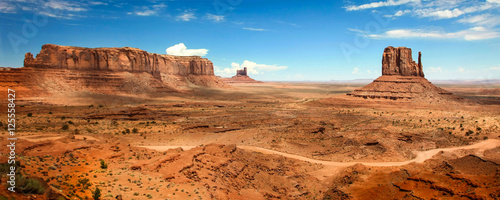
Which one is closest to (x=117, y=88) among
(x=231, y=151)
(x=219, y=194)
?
(x=231, y=151)

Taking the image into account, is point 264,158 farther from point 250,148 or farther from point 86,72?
point 86,72

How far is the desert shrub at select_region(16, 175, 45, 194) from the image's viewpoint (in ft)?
26.8

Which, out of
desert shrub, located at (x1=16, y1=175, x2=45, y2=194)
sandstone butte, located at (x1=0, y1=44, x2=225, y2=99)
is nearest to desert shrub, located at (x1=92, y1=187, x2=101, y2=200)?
desert shrub, located at (x1=16, y1=175, x2=45, y2=194)

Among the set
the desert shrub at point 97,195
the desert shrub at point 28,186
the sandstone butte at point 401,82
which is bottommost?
the desert shrub at point 97,195

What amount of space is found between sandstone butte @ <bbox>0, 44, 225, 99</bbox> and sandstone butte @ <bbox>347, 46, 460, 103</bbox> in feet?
189

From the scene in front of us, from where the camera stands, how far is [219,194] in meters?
Result: 13.2

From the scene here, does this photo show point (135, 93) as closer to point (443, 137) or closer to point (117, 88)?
point (117, 88)

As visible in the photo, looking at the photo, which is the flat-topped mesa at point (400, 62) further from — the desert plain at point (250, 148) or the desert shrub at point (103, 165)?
the desert shrub at point (103, 165)

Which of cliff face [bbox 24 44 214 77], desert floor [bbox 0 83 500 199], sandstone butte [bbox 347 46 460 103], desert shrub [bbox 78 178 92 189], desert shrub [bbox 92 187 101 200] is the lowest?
desert floor [bbox 0 83 500 199]

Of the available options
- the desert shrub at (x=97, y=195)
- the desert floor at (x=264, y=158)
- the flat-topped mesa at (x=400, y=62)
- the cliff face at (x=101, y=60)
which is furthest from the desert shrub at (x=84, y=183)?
the flat-topped mesa at (x=400, y=62)

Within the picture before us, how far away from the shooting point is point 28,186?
27.1 ft

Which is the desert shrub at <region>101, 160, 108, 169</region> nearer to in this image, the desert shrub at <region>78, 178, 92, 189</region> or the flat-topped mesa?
the desert shrub at <region>78, 178, 92, 189</region>

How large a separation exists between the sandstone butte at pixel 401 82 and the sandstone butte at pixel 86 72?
5759 centimetres

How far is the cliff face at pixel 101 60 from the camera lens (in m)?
62.4
